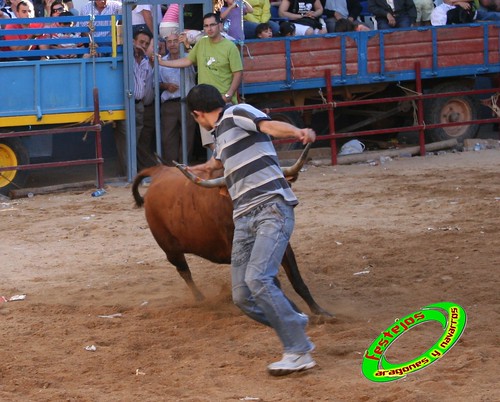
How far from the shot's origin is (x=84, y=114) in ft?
42.4

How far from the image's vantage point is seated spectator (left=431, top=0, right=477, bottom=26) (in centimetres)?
1538

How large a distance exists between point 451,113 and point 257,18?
334 cm

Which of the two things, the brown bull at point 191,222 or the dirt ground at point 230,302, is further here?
the brown bull at point 191,222

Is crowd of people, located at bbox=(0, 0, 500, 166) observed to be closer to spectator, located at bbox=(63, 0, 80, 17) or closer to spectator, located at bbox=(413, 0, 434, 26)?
spectator, located at bbox=(63, 0, 80, 17)

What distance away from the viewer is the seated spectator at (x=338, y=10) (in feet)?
50.1

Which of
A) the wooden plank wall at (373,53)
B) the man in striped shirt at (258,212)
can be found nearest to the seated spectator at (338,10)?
the wooden plank wall at (373,53)

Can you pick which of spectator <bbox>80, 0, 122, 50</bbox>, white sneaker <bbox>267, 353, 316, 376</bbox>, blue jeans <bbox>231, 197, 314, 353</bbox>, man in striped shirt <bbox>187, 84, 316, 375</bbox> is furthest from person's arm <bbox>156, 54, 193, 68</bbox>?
white sneaker <bbox>267, 353, 316, 376</bbox>

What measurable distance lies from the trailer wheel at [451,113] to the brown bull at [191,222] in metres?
8.06

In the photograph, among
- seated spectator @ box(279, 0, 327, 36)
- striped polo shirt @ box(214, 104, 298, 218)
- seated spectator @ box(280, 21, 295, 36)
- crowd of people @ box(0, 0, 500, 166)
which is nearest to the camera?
striped polo shirt @ box(214, 104, 298, 218)

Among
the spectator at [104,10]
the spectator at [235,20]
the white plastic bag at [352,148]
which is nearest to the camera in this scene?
the spectator at [104,10]

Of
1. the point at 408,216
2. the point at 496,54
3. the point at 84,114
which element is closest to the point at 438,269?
the point at 408,216

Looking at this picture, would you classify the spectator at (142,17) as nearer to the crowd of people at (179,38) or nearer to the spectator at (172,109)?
the crowd of people at (179,38)

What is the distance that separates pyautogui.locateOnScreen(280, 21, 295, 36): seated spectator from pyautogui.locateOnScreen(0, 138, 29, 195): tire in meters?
3.91

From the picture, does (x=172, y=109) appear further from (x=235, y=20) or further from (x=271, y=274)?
(x=271, y=274)
